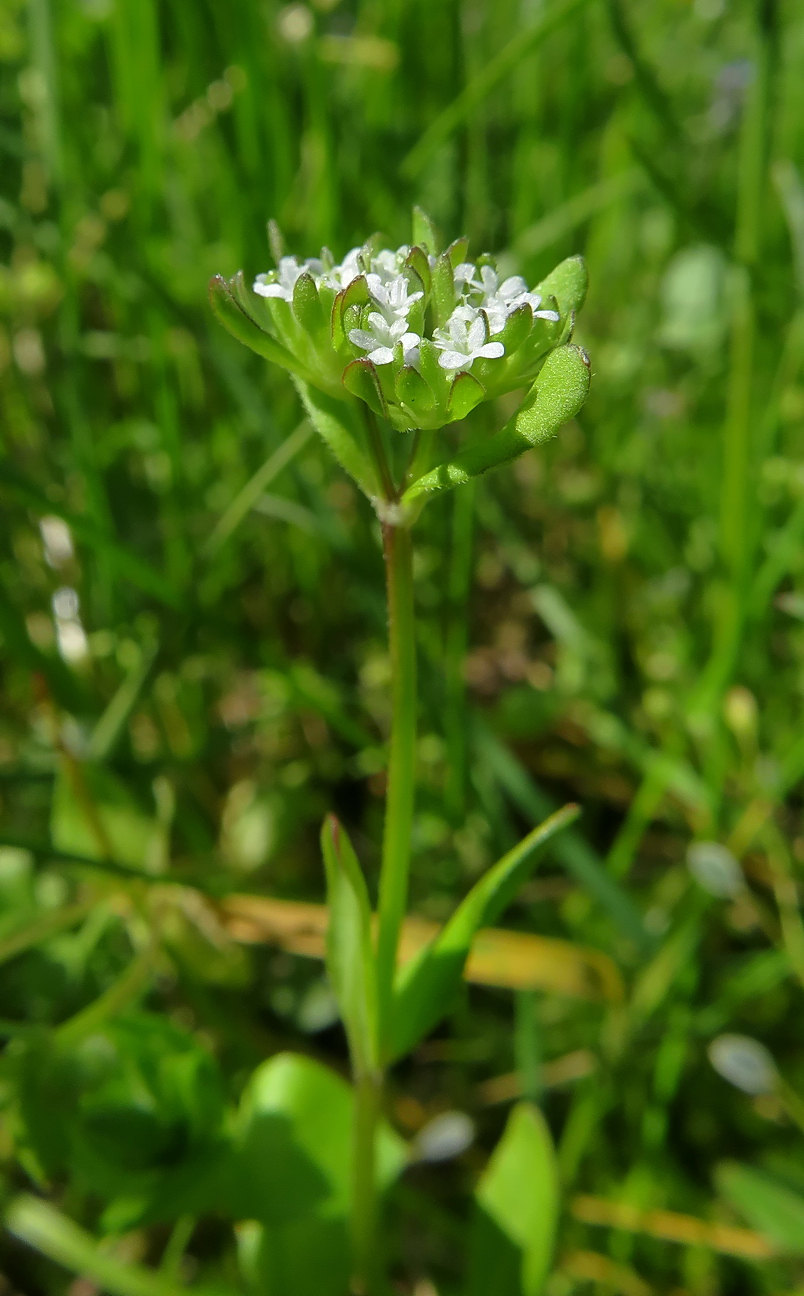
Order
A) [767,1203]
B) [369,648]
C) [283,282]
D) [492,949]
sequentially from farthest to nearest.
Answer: [369,648] → [492,949] → [767,1203] → [283,282]

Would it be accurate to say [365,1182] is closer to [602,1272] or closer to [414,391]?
[602,1272]

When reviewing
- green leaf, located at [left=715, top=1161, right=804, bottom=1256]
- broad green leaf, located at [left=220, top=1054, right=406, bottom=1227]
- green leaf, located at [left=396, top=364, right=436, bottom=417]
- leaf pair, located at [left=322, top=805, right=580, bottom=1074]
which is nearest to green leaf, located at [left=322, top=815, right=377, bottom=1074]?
leaf pair, located at [left=322, top=805, right=580, bottom=1074]

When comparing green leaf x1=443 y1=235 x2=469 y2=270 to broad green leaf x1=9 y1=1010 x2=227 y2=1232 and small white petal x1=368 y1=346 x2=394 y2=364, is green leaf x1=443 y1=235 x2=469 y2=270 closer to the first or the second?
small white petal x1=368 y1=346 x2=394 y2=364

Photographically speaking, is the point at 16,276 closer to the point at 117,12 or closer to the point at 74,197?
the point at 74,197

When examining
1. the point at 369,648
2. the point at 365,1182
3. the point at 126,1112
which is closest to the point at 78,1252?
the point at 126,1112

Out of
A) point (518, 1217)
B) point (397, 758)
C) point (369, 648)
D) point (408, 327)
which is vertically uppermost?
point (408, 327)

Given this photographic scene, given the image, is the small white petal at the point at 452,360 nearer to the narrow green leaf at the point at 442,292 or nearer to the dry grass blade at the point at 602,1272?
the narrow green leaf at the point at 442,292

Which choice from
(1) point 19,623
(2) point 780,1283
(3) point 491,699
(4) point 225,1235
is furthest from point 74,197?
(2) point 780,1283
